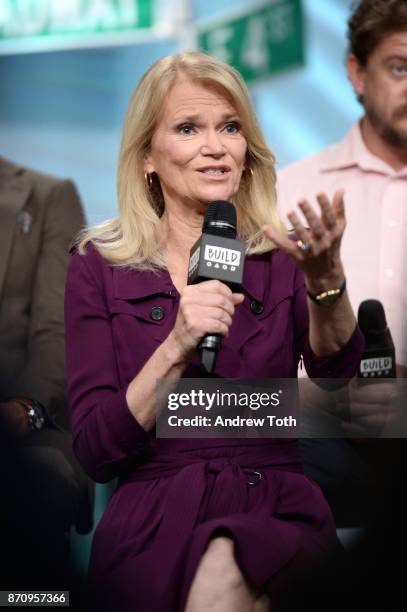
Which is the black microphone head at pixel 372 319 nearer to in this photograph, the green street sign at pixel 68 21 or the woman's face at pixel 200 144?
the woman's face at pixel 200 144

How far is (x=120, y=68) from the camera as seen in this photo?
3521mm

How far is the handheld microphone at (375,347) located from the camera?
94.0 inches

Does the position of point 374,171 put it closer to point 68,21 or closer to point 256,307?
point 256,307

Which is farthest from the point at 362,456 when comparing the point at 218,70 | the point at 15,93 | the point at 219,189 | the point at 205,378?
the point at 15,93

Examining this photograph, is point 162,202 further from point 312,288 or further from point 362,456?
point 362,456

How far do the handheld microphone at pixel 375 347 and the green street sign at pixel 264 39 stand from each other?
1.14 m

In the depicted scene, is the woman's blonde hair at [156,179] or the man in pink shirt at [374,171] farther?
the man in pink shirt at [374,171]

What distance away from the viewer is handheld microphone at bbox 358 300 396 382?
2387 mm

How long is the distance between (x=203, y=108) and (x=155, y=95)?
5.2 inches

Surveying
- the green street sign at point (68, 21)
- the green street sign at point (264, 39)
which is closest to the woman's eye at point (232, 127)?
the green street sign at point (264, 39)

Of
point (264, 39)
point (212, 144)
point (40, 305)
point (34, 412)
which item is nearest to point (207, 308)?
point (212, 144)

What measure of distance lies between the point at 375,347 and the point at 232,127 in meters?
0.63

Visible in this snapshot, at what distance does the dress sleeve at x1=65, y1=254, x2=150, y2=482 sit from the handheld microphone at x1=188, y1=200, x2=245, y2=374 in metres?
0.29

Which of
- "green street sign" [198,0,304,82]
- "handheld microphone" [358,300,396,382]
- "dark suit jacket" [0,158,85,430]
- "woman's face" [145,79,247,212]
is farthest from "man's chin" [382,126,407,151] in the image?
"dark suit jacket" [0,158,85,430]
